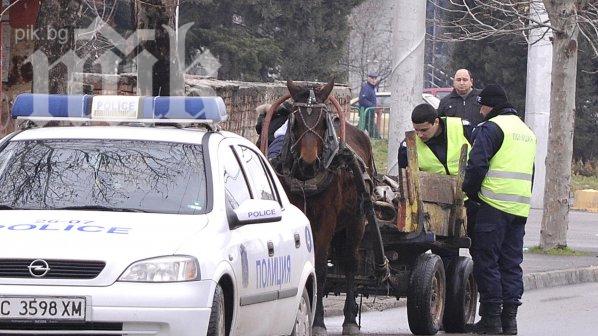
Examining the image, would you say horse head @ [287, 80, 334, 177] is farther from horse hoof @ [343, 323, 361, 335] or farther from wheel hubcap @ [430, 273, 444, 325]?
wheel hubcap @ [430, 273, 444, 325]

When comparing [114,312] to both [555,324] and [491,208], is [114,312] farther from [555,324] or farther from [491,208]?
[555,324]

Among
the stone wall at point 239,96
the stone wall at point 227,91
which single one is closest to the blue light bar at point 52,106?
the stone wall at point 227,91

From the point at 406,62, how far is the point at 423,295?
5.91 meters

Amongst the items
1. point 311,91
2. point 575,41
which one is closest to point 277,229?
point 311,91

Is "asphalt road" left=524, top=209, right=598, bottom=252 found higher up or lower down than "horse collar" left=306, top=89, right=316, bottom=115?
lower down

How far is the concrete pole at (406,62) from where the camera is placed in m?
17.4

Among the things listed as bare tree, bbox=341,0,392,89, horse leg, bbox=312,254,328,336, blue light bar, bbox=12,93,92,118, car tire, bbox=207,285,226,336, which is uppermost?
bare tree, bbox=341,0,392,89

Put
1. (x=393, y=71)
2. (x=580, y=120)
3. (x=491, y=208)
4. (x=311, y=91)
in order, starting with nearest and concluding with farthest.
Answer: (x=311, y=91), (x=491, y=208), (x=393, y=71), (x=580, y=120)

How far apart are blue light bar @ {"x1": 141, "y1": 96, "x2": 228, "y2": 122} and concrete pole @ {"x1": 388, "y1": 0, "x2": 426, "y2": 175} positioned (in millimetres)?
8527

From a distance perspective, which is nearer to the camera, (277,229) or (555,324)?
(277,229)

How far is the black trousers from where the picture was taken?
12453 millimetres

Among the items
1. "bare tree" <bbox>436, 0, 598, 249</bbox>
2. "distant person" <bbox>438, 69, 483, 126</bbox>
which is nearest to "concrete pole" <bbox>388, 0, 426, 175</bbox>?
"distant person" <bbox>438, 69, 483, 126</bbox>

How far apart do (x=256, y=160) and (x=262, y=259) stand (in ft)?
3.72

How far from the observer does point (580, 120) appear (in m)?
45.9
